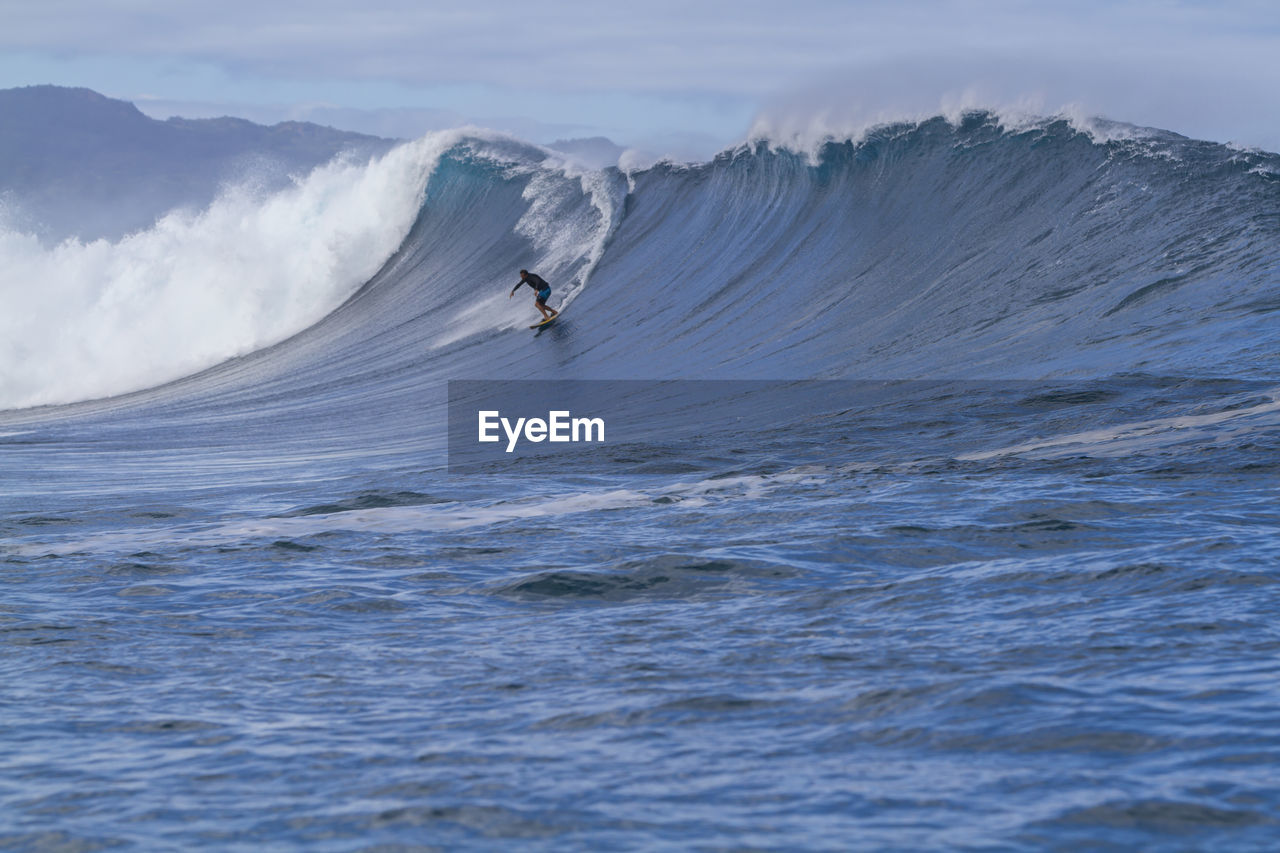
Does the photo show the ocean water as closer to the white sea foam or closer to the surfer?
the surfer

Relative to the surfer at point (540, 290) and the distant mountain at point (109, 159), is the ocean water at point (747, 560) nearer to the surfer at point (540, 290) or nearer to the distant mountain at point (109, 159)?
the surfer at point (540, 290)

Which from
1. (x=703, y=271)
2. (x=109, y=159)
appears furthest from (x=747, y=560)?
(x=109, y=159)

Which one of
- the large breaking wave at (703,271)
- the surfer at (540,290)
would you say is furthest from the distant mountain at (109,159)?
the surfer at (540,290)

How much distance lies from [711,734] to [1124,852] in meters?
1.38

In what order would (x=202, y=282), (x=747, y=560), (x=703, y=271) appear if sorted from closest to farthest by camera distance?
(x=747, y=560)
(x=703, y=271)
(x=202, y=282)

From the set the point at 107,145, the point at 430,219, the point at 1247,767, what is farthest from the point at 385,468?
the point at 107,145

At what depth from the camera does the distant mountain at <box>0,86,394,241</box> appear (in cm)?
8912

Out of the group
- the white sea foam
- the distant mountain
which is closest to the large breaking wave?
the white sea foam

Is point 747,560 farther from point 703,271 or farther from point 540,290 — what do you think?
point 540,290

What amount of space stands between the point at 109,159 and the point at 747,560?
10525cm

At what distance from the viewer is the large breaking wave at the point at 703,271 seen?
13055 millimetres

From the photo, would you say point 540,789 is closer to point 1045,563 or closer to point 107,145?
point 1045,563

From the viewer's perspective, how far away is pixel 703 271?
18609mm

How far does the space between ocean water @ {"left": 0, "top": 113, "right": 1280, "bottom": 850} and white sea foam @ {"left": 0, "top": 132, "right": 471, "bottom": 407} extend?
3.48 meters
